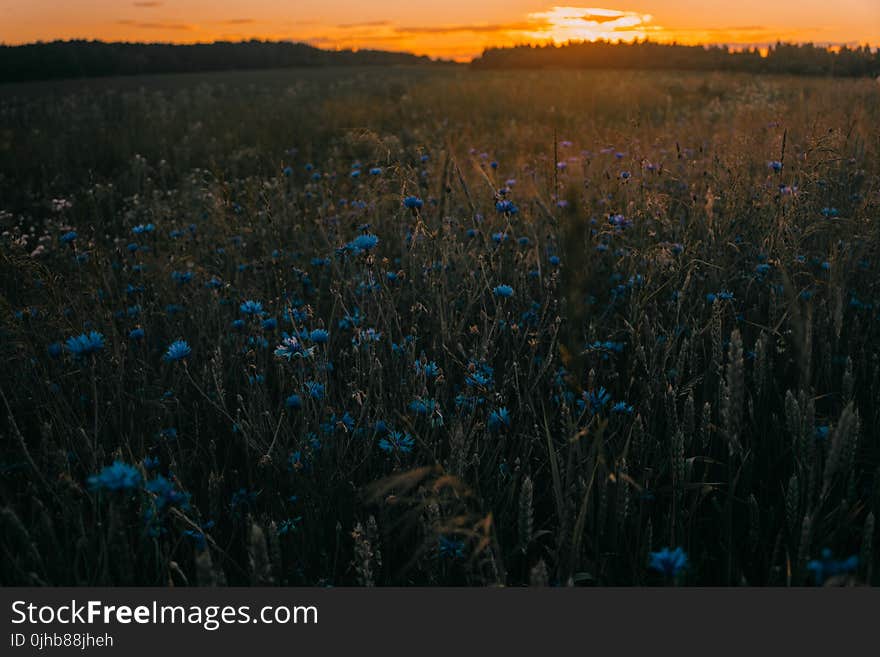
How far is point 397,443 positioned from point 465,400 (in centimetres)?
27

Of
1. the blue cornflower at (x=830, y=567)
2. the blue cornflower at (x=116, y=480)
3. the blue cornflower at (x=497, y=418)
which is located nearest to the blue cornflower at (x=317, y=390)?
the blue cornflower at (x=497, y=418)

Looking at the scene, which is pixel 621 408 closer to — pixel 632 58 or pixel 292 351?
pixel 292 351

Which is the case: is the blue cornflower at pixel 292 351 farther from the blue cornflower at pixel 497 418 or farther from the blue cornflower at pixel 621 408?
the blue cornflower at pixel 621 408

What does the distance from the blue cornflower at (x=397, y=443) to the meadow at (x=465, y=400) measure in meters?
0.01

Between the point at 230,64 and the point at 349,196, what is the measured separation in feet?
122

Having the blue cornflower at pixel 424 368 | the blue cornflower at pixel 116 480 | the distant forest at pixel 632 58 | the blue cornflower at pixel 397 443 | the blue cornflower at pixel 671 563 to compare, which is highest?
the distant forest at pixel 632 58

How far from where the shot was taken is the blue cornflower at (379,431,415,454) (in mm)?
1672

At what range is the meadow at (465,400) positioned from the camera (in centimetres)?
133

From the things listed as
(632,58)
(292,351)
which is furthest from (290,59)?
(292,351)

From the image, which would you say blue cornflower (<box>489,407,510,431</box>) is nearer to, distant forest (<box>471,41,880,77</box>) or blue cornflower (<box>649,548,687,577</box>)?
blue cornflower (<box>649,548,687,577</box>)

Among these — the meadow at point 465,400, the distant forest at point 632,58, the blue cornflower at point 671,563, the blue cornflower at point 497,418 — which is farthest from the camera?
the distant forest at point 632,58

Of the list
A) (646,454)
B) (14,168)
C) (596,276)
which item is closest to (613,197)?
(596,276)

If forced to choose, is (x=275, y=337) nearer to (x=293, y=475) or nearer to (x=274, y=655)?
(x=293, y=475)

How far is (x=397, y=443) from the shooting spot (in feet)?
5.52
